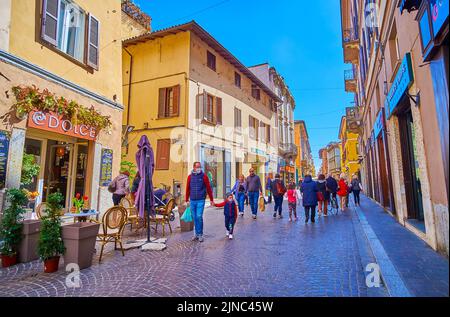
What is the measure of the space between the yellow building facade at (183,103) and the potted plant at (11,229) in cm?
836

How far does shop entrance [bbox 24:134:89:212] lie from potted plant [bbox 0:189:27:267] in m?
3.35

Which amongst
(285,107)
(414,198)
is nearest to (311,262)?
(414,198)

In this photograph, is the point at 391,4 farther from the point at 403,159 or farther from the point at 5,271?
the point at 5,271

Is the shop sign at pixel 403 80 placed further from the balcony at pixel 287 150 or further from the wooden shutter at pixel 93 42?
the balcony at pixel 287 150

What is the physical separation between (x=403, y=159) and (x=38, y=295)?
831 cm

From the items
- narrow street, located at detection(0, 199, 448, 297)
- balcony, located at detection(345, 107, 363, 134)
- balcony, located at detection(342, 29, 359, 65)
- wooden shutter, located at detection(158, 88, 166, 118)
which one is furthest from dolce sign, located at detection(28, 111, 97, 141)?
balcony, located at detection(345, 107, 363, 134)

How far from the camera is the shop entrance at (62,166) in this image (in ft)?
25.2

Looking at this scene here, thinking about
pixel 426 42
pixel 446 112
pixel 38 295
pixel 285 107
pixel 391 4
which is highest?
pixel 285 107

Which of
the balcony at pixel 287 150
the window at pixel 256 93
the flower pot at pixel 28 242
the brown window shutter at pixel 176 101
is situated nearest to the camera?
the flower pot at pixel 28 242

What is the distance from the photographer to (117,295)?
3.18 m

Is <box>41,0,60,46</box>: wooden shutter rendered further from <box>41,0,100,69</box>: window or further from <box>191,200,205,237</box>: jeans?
<box>191,200,205,237</box>: jeans

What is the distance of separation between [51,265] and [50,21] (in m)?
6.27

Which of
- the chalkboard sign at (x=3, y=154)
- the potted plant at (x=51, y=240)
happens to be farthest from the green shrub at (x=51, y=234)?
the chalkboard sign at (x=3, y=154)
